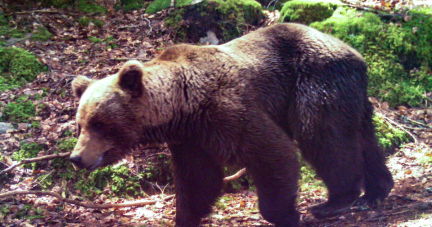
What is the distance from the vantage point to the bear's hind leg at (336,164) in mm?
5300

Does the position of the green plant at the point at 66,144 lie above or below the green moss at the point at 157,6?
below

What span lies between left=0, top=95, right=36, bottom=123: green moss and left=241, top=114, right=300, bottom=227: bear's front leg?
14.6 ft

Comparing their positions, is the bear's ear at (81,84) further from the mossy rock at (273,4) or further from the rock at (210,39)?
the mossy rock at (273,4)

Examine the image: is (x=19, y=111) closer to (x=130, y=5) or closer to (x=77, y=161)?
(x=77, y=161)

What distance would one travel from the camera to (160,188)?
21.7 ft

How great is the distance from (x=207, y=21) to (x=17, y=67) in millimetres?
4301

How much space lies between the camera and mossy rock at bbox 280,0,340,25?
392 inches

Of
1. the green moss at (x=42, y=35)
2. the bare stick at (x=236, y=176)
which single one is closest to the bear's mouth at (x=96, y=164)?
the bare stick at (x=236, y=176)

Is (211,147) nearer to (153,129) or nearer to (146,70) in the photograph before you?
(153,129)

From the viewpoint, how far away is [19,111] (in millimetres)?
7301

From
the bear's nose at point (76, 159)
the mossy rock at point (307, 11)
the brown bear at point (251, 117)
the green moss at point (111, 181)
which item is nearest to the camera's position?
the bear's nose at point (76, 159)

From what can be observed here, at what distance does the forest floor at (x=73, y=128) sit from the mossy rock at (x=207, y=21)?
35 centimetres

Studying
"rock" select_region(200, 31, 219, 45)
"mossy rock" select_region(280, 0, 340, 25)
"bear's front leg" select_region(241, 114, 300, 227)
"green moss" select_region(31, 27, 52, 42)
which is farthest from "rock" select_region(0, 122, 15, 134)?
"mossy rock" select_region(280, 0, 340, 25)

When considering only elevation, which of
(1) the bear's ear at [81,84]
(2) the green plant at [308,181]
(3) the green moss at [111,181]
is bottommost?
(2) the green plant at [308,181]
